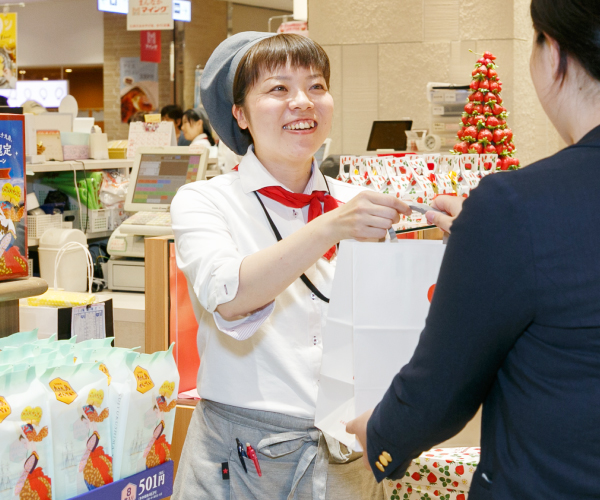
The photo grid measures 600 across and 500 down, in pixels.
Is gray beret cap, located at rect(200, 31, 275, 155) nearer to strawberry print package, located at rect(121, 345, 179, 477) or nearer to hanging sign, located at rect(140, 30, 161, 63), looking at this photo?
strawberry print package, located at rect(121, 345, 179, 477)

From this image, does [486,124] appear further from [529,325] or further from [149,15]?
[149,15]

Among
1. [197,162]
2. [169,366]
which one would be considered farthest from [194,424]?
[197,162]

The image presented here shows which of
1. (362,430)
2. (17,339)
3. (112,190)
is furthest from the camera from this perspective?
(112,190)

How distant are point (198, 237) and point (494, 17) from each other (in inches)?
220

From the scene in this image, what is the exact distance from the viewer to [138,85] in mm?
13961

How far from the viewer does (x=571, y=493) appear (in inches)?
35.0

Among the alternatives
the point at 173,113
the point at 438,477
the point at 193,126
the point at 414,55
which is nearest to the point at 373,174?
the point at 438,477

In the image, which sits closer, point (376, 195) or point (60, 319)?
point (376, 195)

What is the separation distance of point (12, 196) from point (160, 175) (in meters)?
2.18

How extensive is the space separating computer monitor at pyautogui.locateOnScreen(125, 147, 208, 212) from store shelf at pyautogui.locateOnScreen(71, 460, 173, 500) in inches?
89.4

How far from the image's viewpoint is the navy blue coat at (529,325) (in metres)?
0.85

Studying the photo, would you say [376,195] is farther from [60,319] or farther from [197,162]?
[197,162]

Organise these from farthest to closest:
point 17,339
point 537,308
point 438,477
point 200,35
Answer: point 200,35 < point 438,477 < point 17,339 < point 537,308

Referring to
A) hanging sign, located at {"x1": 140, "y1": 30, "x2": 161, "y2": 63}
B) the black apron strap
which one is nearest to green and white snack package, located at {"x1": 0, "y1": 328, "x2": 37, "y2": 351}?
the black apron strap
